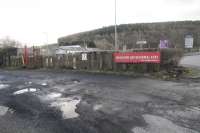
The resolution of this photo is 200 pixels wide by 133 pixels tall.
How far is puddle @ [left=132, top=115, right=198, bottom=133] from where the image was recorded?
4.04 meters

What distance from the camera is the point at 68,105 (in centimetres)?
618

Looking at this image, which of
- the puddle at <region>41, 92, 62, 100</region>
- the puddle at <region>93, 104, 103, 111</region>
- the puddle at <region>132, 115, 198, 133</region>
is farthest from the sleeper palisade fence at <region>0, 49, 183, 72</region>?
the puddle at <region>132, 115, 198, 133</region>

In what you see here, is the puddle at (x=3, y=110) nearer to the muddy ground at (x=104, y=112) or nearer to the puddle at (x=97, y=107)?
the muddy ground at (x=104, y=112)

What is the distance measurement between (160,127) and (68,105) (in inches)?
114

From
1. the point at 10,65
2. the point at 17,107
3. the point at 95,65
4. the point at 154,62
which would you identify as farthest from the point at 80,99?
the point at 10,65

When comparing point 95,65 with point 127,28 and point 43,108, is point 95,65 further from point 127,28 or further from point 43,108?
point 127,28

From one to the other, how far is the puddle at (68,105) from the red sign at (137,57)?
22.6 feet

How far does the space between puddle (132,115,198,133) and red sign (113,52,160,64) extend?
26.9ft

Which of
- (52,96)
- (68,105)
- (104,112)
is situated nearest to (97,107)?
(104,112)

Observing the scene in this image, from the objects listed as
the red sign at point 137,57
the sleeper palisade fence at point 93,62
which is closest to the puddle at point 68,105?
the red sign at point 137,57

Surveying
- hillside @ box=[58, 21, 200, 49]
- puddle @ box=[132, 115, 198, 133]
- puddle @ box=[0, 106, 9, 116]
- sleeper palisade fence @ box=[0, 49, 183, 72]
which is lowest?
puddle @ box=[0, 106, 9, 116]

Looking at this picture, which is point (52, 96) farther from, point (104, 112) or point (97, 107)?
point (104, 112)

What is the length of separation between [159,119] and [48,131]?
2419 millimetres

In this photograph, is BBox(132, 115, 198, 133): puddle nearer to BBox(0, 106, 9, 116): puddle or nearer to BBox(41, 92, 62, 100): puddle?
BBox(0, 106, 9, 116): puddle
